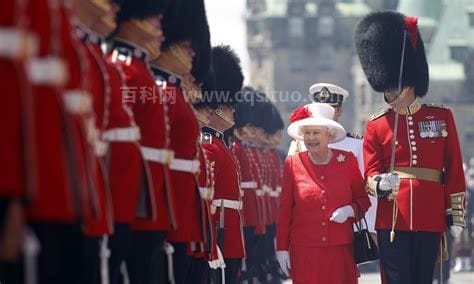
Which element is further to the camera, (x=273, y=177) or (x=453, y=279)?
(x=453, y=279)

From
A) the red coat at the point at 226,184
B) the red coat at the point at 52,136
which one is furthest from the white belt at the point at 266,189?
the red coat at the point at 52,136

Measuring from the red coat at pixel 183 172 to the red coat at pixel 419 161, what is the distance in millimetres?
2719

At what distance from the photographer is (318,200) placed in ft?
33.4

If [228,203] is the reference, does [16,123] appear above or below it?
above

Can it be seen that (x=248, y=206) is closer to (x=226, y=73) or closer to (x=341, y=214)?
(x=226, y=73)

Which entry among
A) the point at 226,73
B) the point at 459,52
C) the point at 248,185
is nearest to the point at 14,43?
the point at 226,73

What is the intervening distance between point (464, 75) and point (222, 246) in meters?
76.4

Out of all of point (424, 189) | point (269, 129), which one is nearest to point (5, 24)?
point (424, 189)

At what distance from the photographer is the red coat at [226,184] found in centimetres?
1020

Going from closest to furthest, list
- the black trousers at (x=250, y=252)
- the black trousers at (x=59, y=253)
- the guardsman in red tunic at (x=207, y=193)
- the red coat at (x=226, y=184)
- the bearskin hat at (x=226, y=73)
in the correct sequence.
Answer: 1. the black trousers at (x=59, y=253)
2. the guardsman in red tunic at (x=207, y=193)
3. the red coat at (x=226, y=184)
4. the bearskin hat at (x=226, y=73)
5. the black trousers at (x=250, y=252)

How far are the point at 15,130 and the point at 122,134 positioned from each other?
1.67m

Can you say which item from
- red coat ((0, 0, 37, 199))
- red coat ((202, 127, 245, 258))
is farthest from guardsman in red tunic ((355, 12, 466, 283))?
red coat ((0, 0, 37, 199))

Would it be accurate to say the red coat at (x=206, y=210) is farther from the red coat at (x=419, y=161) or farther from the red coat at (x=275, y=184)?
the red coat at (x=275, y=184)

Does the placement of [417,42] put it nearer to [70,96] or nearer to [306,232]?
[306,232]
